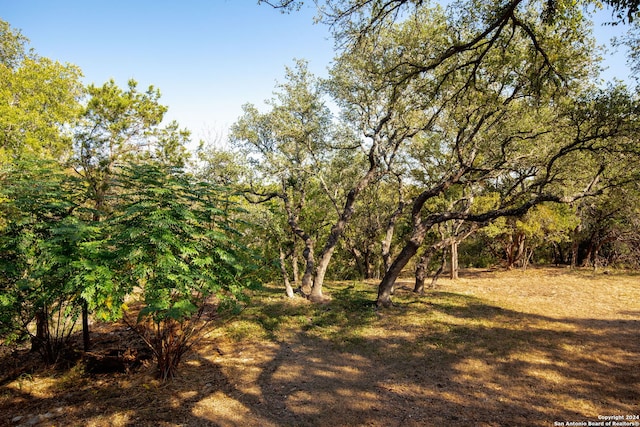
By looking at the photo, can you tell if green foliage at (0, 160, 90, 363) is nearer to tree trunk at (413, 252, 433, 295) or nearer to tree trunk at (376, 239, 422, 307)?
tree trunk at (376, 239, 422, 307)

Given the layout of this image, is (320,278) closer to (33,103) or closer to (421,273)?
(421,273)

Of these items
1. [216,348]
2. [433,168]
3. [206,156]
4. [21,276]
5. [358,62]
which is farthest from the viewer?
[433,168]

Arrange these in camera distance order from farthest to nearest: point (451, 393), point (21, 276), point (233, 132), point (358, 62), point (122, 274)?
point (233, 132), point (358, 62), point (21, 276), point (451, 393), point (122, 274)

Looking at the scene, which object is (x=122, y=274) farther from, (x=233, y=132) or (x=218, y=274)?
(x=233, y=132)

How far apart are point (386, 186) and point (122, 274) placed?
70.9 ft

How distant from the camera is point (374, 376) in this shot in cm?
843

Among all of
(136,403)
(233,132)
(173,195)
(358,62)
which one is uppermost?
(358,62)

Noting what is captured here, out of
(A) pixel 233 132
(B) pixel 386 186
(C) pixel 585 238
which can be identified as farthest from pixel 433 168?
(C) pixel 585 238

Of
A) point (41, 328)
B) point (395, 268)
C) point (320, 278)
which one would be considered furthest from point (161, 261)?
point (320, 278)

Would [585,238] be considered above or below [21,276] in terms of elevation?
above

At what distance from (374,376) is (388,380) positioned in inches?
16.1

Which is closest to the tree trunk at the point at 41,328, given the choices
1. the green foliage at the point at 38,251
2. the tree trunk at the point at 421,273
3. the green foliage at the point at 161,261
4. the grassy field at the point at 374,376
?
A: the green foliage at the point at 38,251

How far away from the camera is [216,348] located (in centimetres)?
1029

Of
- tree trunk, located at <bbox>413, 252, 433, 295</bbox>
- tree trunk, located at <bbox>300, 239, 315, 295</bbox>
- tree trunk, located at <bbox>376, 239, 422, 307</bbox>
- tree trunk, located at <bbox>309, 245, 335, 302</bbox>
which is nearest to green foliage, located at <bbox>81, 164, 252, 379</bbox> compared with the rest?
tree trunk, located at <bbox>376, 239, 422, 307</bbox>
